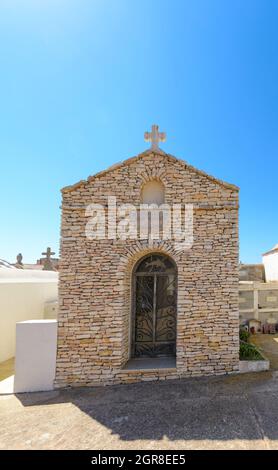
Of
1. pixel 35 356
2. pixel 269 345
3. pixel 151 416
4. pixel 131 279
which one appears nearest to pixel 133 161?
pixel 131 279

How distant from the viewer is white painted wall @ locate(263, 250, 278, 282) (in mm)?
14492

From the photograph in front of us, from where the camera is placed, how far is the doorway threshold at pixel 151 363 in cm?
616

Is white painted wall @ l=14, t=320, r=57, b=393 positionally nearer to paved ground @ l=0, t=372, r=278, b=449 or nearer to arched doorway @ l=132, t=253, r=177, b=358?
paved ground @ l=0, t=372, r=278, b=449

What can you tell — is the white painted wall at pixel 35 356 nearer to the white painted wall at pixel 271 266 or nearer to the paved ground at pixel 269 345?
the paved ground at pixel 269 345

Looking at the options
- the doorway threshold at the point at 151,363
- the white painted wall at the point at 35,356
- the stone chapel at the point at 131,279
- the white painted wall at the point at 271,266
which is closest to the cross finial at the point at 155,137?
the stone chapel at the point at 131,279

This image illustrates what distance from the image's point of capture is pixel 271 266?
1509 centimetres

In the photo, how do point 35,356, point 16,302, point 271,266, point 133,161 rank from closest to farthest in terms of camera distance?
point 35,356 < point 133,161 < point 16,302 < point 271,266

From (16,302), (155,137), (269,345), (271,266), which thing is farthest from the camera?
(271,266)

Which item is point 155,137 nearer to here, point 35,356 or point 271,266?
point 35,356

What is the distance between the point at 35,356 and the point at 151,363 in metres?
3.10

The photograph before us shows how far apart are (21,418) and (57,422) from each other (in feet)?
2.81

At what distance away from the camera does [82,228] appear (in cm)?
Answer: 643
